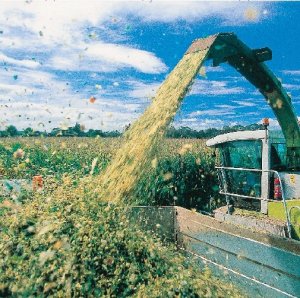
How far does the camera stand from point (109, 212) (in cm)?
415

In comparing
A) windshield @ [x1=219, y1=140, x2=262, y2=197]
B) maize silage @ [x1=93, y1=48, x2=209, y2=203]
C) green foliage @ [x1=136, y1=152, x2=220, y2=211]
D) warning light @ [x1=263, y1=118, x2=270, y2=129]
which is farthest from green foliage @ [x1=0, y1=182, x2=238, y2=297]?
green foliage @ [x1=136, y1=152, x2=220, y2=211]

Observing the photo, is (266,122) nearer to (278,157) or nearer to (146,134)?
(278,157)

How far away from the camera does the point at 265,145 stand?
5219 mm

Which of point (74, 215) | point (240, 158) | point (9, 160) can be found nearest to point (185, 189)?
point (240, 158)

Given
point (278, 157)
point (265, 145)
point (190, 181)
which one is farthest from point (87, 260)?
point (190, 181)

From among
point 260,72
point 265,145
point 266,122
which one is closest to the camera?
point 260,72

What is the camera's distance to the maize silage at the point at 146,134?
384 cm

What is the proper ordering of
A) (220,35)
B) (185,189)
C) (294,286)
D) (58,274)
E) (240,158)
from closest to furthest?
(294,286)
(58,274)
(220,35)
(240,158)
(185,189)

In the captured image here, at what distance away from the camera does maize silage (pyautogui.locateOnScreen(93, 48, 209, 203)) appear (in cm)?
384

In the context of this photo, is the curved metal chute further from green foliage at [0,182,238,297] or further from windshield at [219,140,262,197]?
green foliage at [0,182,238,297]

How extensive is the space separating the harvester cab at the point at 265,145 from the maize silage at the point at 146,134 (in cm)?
37

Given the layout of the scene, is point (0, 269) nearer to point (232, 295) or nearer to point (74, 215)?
point (74, 215)

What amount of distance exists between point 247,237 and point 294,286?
2.27ft

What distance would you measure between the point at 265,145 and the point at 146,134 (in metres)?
2.06
